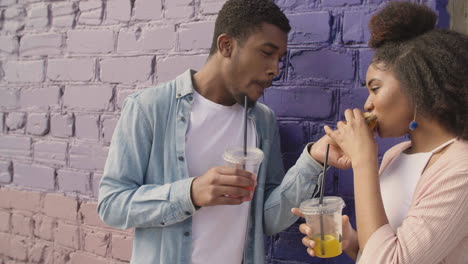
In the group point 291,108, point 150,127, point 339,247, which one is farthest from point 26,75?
point 339,247

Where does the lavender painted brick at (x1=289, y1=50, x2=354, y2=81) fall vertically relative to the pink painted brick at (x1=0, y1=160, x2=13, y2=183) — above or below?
above

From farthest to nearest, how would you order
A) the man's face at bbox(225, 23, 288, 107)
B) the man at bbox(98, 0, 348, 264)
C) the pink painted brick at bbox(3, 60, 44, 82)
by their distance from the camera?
the pink painted brick at bbox(3, 60, 44, 82) < the man's face at bbox(225, 23, 288, 107) < the man at bbox(98, 0, 348, 264)

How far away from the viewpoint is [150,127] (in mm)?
1415

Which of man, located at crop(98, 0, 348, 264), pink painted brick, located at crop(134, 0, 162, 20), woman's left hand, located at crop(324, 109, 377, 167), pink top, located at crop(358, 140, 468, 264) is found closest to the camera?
pink top, located at crop(358, 140, 468, 264)

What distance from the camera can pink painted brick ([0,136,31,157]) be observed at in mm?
2270

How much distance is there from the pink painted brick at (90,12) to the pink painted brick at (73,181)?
727mm

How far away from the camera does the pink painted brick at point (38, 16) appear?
7.23 feet

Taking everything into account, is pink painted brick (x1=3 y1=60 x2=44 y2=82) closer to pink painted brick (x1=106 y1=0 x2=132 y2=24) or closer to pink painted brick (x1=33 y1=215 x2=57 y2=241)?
pink painted brick (x1=106 y1=0 x2=132 y2=24)

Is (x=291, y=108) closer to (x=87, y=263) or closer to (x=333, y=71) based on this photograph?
(x=333, y=71)

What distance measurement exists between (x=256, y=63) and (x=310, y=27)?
299 millimetres

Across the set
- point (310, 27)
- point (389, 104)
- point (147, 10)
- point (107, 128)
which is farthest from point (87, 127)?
point (389, 104)

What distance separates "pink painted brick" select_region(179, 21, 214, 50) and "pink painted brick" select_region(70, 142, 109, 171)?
2.07 feet

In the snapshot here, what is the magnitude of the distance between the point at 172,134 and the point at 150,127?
0.07 metres

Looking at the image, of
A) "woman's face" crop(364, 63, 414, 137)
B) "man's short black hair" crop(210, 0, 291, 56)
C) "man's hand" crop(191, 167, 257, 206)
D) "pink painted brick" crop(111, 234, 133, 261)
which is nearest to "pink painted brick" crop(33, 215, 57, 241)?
"pink painted brick" crop(111, 234, 133, 261)
